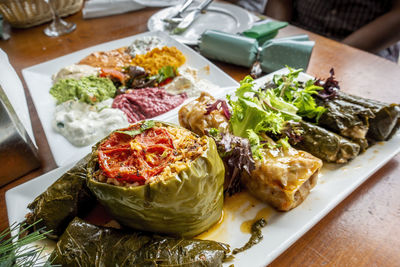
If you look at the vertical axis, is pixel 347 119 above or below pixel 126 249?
above

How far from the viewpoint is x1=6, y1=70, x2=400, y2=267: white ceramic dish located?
1486 mm

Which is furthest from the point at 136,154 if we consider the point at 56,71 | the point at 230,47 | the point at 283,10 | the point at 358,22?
the point at 283,10

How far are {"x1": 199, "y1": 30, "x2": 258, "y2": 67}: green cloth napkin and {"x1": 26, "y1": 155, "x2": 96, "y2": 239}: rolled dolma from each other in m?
2.07

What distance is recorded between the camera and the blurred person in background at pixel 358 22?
3848mm

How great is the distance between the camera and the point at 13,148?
1891 millimetres

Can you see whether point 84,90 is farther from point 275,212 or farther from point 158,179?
point 275,212

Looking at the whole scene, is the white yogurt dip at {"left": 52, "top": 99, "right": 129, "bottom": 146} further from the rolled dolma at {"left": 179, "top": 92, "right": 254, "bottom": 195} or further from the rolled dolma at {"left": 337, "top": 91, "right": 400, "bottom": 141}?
the rolled dolma at {"left": 337, "top": 91, "right": 400, "bottom": 141}

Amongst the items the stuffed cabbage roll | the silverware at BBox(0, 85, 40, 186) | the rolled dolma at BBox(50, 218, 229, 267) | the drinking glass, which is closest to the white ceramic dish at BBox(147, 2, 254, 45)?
the drinking glass

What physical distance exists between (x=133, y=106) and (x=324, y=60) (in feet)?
7.51

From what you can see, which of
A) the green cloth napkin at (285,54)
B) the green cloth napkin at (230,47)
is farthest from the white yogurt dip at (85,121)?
the green cloth napkin at (285,54)

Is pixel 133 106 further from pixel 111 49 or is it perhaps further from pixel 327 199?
pixel 327 199

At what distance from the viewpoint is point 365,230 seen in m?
1.66

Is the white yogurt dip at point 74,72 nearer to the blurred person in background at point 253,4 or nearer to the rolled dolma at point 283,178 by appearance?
the rolled dolma at point 283,178

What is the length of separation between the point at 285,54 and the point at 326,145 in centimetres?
131
